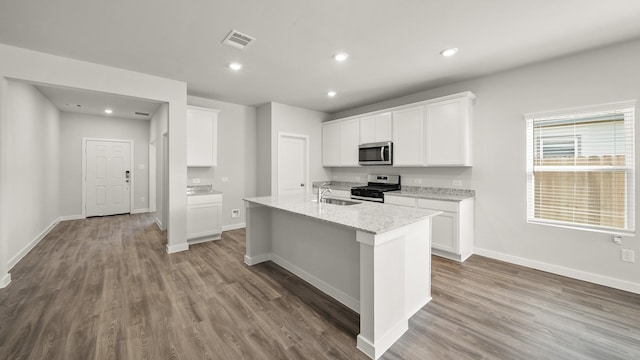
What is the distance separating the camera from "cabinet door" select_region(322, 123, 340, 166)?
5.59 metres

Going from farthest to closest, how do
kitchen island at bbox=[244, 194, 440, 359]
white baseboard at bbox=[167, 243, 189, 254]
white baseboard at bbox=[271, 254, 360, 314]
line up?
white baseboard at bbox=[167, 243, 189, 254] → white baseboard at bbox=[271, 254, 360, 314] → kitchen island at bbox=[244, 194, 440, 359]

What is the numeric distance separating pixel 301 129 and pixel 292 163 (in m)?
0.79

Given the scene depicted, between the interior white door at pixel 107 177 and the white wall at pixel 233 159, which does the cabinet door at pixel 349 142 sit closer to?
the white wall at pixel 233 159

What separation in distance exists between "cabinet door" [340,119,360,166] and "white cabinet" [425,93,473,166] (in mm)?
1524

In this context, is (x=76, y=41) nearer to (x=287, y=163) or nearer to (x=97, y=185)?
(x=287, y=163)

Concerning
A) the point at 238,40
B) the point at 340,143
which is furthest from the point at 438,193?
the point at 238,40

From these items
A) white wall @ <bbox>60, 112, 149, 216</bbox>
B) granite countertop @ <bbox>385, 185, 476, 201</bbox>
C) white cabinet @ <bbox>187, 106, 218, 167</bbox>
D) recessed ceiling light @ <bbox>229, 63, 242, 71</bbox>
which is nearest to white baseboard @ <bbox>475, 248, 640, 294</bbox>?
granite countertop @ <bbox>385, 185, 476, 201</bbox>

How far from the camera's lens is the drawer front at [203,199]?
4270 mm

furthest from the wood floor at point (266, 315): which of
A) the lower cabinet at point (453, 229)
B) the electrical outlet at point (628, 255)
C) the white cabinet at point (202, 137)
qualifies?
the white cabinet at point (202, 137)

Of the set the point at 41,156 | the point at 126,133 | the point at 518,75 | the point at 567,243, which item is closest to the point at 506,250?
the point at 567,243

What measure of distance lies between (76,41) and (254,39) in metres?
1.89

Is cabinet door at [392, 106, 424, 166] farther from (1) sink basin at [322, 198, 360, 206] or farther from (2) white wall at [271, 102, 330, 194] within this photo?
(2) white wall at [271, 102, 330, 194]

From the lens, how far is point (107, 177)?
21.6ft

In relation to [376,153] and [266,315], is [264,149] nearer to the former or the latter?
[376,153]
